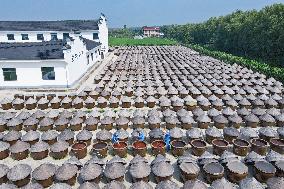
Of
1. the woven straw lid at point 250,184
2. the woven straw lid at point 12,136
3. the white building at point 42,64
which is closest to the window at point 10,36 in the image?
the white building at point 42,64

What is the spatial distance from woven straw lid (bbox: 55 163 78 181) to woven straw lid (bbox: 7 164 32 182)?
5.84 ft

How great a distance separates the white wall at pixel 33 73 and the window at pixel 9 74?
38 cm

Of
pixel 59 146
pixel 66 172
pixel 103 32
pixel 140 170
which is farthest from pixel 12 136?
pixel 103 32

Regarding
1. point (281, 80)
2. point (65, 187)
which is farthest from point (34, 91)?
point (281, 80)

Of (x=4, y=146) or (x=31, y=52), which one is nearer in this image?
(x=4, y=146)

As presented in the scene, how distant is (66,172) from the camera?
16391mm

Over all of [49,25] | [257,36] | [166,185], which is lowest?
[166,185]

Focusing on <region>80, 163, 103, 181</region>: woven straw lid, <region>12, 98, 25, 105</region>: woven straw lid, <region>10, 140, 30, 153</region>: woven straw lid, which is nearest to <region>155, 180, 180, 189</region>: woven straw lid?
<region>80, 163, 103, 181</region>: woven straw lid

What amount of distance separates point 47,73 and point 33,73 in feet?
5.76

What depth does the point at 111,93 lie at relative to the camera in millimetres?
33531

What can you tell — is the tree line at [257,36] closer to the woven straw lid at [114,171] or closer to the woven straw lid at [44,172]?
the woven straw lid at [114,171]

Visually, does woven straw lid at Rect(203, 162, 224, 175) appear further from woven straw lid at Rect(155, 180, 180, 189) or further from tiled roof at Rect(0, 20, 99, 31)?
tiled roof at Rect(0, 20, 99, 31)

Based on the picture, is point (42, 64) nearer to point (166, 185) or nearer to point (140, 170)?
point (140, 170)

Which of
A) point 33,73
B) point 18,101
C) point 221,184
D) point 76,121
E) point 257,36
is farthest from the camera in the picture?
point 257,36
